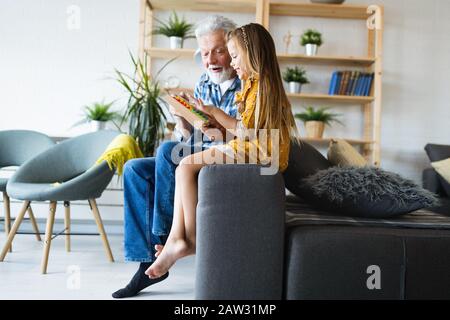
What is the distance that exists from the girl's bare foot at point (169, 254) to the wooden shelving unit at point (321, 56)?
7.69 ft

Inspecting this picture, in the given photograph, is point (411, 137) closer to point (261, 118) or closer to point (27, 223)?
point (261, 118)

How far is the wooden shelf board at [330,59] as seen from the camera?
383cm

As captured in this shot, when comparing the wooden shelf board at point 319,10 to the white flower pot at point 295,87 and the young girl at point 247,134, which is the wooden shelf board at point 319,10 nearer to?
the white flower pot at point 295,87

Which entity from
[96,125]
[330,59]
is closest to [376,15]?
[330,59]

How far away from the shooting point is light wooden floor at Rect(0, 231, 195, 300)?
206cm

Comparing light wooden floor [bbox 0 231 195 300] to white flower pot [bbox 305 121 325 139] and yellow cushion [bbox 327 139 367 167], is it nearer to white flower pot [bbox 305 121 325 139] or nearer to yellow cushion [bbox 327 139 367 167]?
yellow cushion [bbox 327 139 367 167]

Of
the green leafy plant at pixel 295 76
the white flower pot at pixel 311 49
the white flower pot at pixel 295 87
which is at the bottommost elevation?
the white flower pot at pixel 295 87

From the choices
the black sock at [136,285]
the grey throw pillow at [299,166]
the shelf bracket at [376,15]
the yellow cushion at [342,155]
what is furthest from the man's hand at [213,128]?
the shelf bracket at [376,15]

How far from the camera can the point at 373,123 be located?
4.03 meters

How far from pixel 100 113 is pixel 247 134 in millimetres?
2364

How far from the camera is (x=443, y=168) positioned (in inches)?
132

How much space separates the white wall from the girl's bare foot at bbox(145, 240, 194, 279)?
101 inches

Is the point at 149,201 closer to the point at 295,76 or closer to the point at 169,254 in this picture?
the point at 169,254
